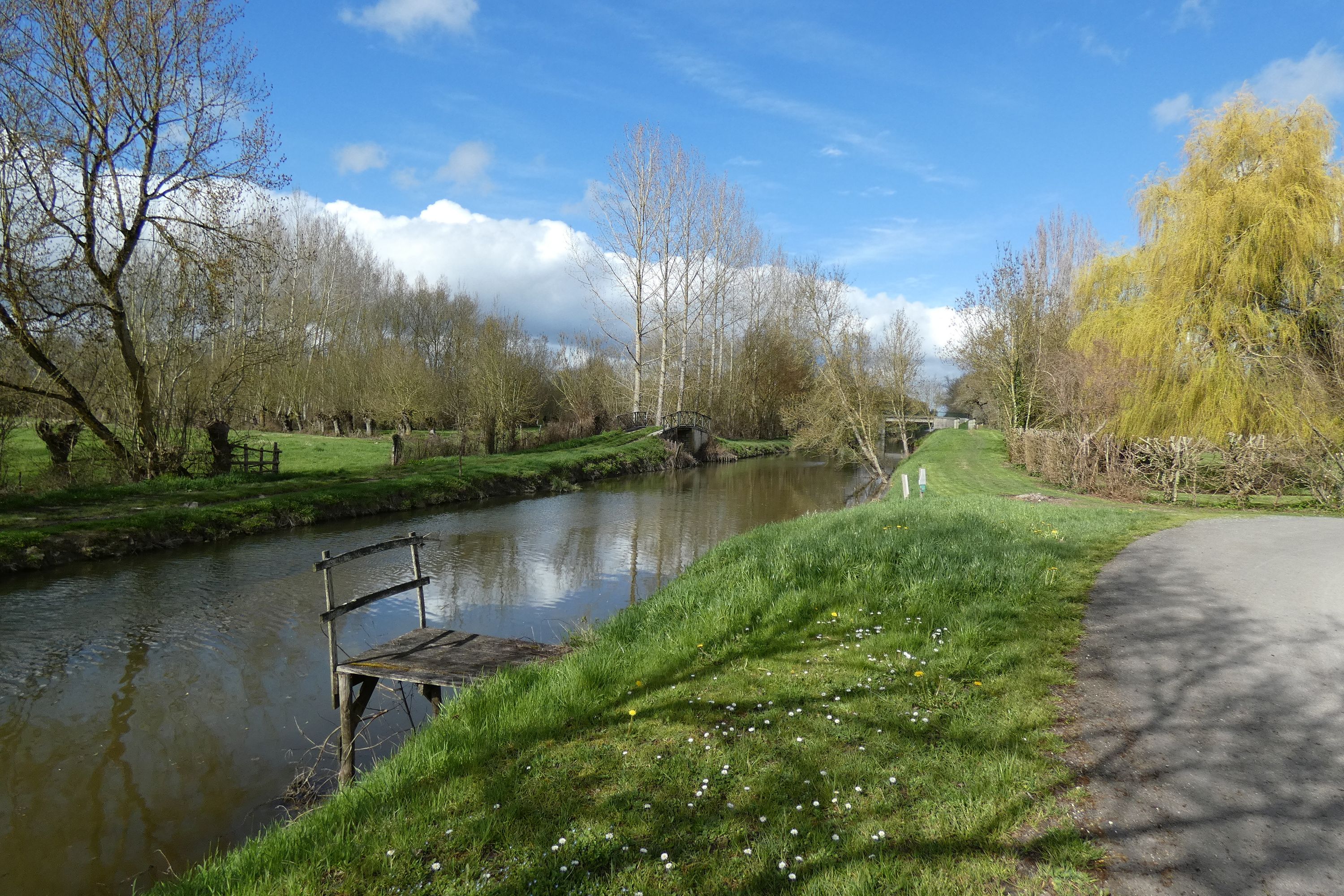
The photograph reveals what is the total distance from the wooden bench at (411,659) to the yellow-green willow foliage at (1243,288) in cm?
1745

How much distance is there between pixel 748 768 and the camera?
392 cm

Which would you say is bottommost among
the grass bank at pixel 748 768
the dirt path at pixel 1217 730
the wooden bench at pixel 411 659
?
the wooden bench at pixel 411 659

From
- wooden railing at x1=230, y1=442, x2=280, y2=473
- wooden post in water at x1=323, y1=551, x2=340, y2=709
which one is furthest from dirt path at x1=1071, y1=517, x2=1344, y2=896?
wooden railing at x1=230, y1=442, x2=280, y2=473

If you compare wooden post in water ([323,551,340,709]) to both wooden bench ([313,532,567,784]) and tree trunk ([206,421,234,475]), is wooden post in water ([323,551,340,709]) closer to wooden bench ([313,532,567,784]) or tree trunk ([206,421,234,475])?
wooden bench ([313,532,567,784])

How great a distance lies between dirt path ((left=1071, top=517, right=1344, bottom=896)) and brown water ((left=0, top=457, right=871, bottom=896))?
5.76 m

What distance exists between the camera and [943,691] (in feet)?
15.9

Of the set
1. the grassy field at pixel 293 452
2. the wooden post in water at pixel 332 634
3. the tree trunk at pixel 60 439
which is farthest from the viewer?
the grassy field at pixel 293 452

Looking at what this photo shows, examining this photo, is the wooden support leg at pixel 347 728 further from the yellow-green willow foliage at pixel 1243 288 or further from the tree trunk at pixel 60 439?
the yellow-green willow foliage at pixel 1243 288

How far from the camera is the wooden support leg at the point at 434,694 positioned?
629 cm

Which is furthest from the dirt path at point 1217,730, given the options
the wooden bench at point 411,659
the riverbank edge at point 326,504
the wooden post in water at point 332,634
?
the riverbank edge at point 326,504

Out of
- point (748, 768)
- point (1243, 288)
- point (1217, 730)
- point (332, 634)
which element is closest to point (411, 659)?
point (332, 634)

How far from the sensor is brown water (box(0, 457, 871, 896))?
5133mm

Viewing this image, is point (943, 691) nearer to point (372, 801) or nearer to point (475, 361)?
point (372, 801)

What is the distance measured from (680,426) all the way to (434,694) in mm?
33543
